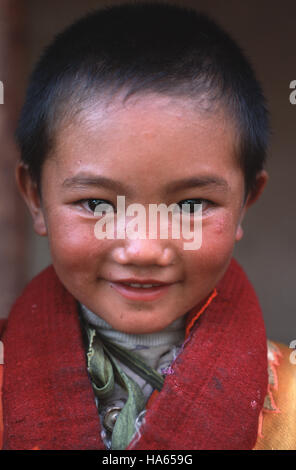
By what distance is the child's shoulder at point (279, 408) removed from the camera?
1.01 m

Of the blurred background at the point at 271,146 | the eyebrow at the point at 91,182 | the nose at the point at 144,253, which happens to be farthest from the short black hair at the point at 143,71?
the blurred background at the point at 271,146

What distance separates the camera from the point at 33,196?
1120mm

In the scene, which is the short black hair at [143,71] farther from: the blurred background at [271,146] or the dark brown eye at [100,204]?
the blurred background at [271,146]

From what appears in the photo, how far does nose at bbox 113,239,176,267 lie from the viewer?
0.88 m

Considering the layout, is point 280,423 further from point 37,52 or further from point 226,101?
point 37,52

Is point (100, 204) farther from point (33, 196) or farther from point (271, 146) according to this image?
point (271, 146)

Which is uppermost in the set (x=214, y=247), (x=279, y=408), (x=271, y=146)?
(x=271, y=146)

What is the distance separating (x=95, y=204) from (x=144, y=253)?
Result: 14 cm

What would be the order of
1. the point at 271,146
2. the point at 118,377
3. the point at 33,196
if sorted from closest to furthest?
1. the point at 118,377
2. the point at 33,196
3. the point at 271,146

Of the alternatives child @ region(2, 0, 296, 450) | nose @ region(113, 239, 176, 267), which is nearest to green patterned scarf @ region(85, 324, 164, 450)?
child @ region(2, 0, 296, 450)

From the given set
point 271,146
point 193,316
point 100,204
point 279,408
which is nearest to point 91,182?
point 100,204

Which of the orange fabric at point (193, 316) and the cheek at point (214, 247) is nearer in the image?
the cheek at point (214, 247)

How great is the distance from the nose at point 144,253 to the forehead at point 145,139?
111mm
